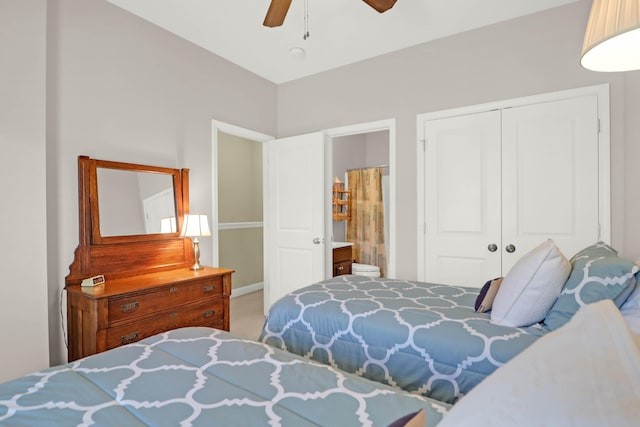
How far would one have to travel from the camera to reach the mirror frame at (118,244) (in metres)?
2.42

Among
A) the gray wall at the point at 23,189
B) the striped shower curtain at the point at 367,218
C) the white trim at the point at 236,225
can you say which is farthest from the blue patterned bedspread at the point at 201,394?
the striped shower curtain at the point at 367,218

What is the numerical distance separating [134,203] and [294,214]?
1692 mm

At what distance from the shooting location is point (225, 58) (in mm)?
3578

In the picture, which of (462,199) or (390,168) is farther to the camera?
(390,168)

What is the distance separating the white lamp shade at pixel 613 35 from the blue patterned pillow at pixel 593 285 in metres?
0.79

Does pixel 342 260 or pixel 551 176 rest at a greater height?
pixel 551 176

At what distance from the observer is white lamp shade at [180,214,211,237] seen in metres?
2.89

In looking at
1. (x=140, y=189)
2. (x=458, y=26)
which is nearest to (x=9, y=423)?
(x=140, y=189)

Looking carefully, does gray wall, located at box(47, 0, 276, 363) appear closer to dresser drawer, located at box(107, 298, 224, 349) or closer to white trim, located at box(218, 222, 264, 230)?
dresser drawer, located at box(107, 298, 224, 349)

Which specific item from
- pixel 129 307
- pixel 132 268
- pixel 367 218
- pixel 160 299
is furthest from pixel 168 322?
pixel 367 218

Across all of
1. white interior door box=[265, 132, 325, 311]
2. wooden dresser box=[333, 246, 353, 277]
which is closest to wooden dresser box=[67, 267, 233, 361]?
white interior door box=[265, 132, 325, 311]

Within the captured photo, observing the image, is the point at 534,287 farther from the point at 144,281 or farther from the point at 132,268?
the point at 132,268

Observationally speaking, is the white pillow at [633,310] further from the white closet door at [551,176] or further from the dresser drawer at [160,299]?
the dresser drawer at [160,299]

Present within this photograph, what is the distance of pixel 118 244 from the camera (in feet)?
8.48
